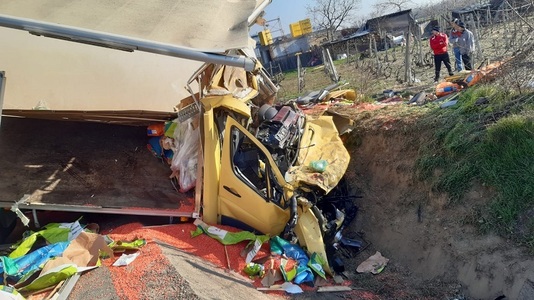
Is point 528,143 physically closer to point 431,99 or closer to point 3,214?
point 431,99

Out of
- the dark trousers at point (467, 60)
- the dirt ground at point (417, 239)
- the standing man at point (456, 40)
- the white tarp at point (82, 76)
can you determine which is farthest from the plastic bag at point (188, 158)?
the dark trousers at point (467, 60)

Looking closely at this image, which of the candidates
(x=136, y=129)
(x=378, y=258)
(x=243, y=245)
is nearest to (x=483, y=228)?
(x=378, y=258)

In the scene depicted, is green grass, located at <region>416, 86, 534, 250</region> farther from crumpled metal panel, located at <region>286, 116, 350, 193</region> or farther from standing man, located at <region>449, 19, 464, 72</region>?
standing man, located at <region>449, 19, 464, 72</region>

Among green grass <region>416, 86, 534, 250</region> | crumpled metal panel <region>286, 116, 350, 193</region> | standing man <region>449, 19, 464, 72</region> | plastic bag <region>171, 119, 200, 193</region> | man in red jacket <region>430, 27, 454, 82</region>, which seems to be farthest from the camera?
man in red jacket <region>430, 27, 454, 82</region>

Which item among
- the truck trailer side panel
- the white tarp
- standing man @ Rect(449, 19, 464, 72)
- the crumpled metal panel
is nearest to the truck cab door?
the crumpled metal panel

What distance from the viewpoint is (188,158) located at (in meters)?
5.89

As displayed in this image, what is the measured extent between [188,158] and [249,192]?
1.15 metres

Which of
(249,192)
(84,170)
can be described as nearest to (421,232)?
(249,192)

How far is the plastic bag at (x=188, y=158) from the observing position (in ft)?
19.2

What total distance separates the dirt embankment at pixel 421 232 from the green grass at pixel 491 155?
14 centimetres

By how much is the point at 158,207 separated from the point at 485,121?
438 cm

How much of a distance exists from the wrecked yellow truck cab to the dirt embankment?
2.62 ft

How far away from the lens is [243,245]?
17.0 feet

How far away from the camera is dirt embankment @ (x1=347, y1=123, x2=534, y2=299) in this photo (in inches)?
166
